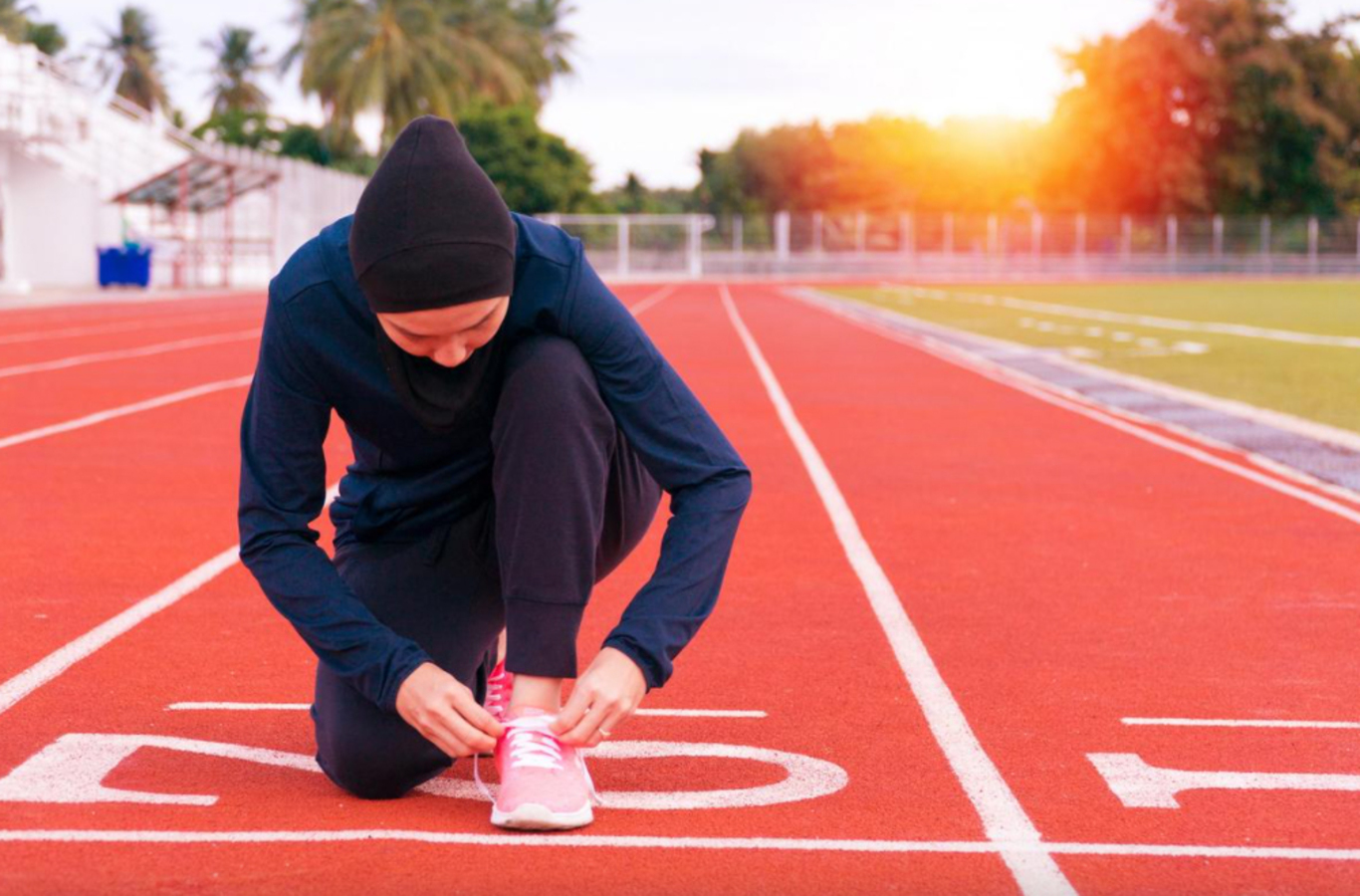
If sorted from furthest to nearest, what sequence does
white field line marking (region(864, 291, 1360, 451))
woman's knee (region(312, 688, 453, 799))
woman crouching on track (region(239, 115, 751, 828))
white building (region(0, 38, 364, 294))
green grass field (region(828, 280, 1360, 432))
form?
white building (region(0, 38, 364, 294)) → green grass field (region(828, 280, 1360, 432)) → white field line marking (region(864, 291, 1360, 451)) → woman's knee (region(312, 688, 453, 799)) → woman crouching on track (region(239, 115, 751, 828))

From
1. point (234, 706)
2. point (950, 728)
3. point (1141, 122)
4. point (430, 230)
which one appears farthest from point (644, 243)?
point (430, 230)

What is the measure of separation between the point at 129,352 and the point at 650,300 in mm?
21905

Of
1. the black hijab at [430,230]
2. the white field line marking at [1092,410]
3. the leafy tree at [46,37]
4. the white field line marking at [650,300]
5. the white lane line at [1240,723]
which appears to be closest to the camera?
the black hijab at [430,230]

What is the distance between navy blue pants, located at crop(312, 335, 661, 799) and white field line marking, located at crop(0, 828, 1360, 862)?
0.22m

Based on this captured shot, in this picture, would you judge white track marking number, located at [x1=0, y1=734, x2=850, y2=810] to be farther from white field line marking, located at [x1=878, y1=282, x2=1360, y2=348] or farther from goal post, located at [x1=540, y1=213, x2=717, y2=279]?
goal post, located at [x1=540, y1=213, x2=717, y2=279]

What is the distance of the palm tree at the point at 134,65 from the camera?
97625mm

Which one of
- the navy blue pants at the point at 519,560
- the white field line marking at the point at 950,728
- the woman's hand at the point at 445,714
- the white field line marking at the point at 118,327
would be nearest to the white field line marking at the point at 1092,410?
the white field line marking at the point at 950,728

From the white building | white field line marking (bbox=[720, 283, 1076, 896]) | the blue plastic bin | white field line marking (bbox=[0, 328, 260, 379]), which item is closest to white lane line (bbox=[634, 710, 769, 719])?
white field line marking (bbox=[720, 283, 1076, 896])

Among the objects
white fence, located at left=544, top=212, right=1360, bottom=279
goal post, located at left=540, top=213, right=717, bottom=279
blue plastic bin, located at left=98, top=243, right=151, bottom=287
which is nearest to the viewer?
blue plastic bin, located at left=98, top=243, right=151, bottom=287

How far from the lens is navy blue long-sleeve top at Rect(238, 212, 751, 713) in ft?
11.4

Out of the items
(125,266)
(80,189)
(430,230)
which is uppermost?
(80,189)

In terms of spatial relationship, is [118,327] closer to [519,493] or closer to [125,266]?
[125,266]

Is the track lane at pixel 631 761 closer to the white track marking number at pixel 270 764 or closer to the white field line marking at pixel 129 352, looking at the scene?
the white track marking number at pixel 270 764

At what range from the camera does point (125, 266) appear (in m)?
38.2
